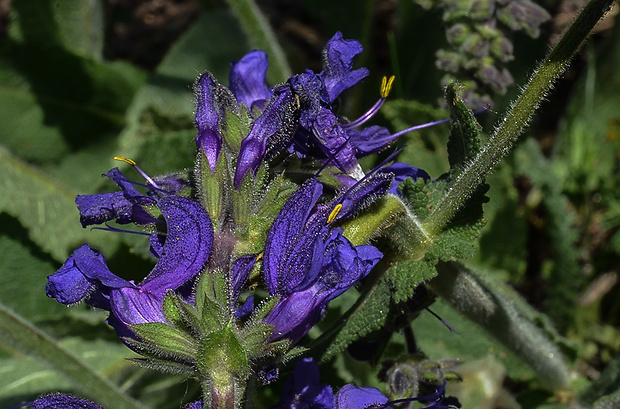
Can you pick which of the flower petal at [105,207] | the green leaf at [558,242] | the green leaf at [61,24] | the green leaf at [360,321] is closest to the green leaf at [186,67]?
the green leaf at [61,24]

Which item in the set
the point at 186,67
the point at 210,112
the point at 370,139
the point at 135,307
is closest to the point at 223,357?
the point at 135,307

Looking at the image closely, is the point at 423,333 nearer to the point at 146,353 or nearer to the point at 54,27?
the point at 146,353

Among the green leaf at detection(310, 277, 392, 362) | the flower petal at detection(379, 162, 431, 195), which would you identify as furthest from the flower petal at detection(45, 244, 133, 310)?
the flower petal at detection(379, 162, 431, 195)

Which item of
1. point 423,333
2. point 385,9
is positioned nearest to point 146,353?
point 423,333

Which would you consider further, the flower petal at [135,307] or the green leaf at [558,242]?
the green leaf at [558,242]

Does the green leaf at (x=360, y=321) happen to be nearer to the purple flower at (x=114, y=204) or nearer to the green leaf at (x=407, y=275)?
the green leaf at (x=407, y=275)

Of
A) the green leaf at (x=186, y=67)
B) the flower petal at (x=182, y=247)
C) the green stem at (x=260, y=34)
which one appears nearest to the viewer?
the flower petal at (x=182, y=247)
